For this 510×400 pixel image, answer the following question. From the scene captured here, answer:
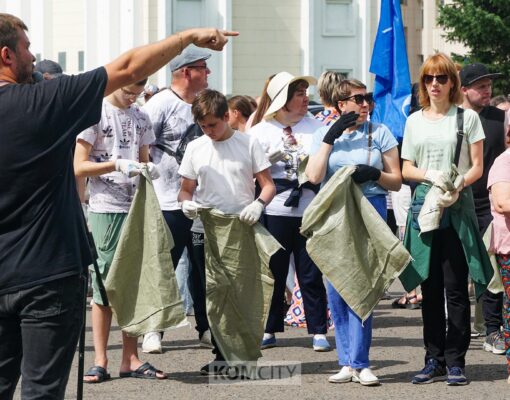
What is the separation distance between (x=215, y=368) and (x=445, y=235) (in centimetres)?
165

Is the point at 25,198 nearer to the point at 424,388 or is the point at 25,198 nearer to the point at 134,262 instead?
the point at 134,262

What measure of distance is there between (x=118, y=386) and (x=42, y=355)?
9.47 feet

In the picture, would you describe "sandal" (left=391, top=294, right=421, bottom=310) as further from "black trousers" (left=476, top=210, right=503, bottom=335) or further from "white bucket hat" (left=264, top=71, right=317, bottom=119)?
"white bucket hat" (left=264, top=71, right=317, bottom=119)

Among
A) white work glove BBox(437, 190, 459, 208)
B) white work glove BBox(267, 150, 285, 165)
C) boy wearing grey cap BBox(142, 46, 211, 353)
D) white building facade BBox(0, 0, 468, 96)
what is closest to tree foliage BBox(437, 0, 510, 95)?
white building facade BBox(0, 0, 468, 96)

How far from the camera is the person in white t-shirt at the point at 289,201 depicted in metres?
9.57

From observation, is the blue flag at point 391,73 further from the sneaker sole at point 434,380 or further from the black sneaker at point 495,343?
the sneaker sole at point 434,380

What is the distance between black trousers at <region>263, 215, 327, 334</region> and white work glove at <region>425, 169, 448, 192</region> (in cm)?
163

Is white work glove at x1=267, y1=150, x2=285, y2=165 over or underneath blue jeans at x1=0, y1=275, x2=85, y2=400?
over

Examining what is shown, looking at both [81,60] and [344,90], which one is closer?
[344,90]

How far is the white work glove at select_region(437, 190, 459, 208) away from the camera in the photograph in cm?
804

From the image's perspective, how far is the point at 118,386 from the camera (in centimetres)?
822

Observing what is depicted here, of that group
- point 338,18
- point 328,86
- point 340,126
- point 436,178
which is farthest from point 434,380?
point 338,18

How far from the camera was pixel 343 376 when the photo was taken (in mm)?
8352

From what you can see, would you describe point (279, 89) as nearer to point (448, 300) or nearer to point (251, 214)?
point (251, 214)
